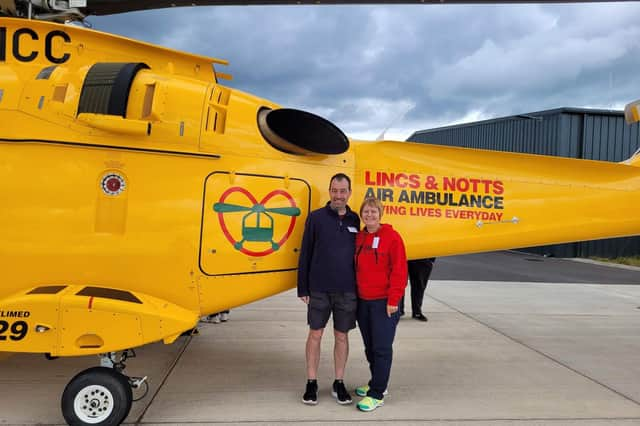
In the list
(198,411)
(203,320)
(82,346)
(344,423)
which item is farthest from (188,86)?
(203,320)

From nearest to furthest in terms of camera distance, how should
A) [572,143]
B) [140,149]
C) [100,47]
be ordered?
1. [140,149]
2. [100,47]
3. [572,143]

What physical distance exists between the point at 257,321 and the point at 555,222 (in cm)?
406

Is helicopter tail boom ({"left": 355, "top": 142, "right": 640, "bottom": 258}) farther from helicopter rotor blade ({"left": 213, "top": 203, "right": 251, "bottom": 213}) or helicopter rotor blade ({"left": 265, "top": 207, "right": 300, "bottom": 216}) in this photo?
helicopter rotor blade ({"left": 213, "top": 203, "right": 251, "bottom": 213})

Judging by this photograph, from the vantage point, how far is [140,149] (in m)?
3.86

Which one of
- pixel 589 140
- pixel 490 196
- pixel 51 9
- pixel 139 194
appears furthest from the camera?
pixel 589 140

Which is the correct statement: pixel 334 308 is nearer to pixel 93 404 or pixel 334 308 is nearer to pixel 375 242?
pixel 375 242

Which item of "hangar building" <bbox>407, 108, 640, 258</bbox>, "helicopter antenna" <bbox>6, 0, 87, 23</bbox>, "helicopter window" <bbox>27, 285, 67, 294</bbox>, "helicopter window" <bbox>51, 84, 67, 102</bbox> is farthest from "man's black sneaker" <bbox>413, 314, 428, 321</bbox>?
"hangar building" <bbox>407, 108, 640, 258</bbox>

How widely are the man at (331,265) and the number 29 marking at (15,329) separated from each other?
191cm

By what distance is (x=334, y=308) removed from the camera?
396cm

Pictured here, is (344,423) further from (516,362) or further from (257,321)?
(257,321)

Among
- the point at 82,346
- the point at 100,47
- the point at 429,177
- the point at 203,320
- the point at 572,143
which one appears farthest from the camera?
the point at 572,143

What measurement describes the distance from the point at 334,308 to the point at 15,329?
222cm

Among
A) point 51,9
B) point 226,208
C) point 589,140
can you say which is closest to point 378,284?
point 226,208

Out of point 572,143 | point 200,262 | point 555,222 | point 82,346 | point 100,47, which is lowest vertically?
point 82,346
